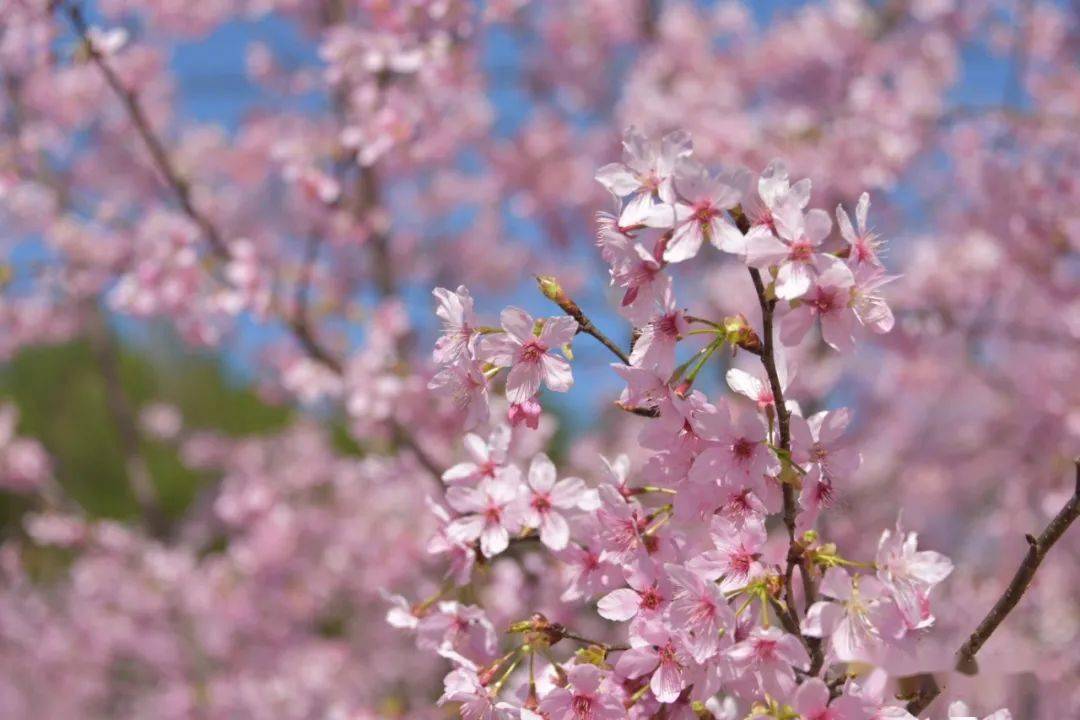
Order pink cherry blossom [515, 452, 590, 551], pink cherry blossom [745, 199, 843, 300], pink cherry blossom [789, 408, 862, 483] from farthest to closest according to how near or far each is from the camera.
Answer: pink cherry blossom [515, 452, 590, 551] → pink cherry blossom [789, 408, 862, 483] → pink cherry blossom [745, 199, 843, 300]

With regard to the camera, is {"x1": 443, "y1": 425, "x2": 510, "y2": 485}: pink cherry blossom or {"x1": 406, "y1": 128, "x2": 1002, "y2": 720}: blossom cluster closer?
{"x1": 406, "y1": 128, "x2": 1002, "y2": 720}: blossom cluster

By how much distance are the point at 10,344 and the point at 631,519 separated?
456 cm

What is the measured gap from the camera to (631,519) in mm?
1347

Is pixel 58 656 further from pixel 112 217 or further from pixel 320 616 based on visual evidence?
pixel 112 217

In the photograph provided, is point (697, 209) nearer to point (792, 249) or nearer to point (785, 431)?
point (792, 249)

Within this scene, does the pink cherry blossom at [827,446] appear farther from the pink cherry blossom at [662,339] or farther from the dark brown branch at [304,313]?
the dark brown branch at [304,313]

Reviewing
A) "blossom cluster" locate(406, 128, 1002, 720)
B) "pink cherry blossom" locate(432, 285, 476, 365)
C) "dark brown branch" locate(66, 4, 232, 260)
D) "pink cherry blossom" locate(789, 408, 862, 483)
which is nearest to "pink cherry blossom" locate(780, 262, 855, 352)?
"blossom cluster" locate(406, 128, 1002, 720)

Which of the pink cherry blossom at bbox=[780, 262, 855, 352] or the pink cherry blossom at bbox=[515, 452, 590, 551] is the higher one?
the pink cherry blossom at bbox=[780, 262, 855, 352]

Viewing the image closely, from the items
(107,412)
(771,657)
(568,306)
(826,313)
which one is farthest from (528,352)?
(107,412)

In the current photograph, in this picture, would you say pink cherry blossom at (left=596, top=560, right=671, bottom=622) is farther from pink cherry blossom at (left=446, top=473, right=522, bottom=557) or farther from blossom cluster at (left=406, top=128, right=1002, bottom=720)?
pink cherry blossom at (left=446, top=473, right=522, bottom=557)

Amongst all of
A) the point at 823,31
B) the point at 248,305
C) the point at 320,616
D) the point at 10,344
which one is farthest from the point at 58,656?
the point at 823,31

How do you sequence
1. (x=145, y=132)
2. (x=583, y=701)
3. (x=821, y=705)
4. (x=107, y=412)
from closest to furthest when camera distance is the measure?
(x=821, y=705)
(x=583, y=701)
(x=145, y=132)
(x=107, y=412)

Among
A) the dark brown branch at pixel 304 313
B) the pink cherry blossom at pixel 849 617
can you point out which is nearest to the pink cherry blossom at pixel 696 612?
the pink cherry blossom at pixel 849 617

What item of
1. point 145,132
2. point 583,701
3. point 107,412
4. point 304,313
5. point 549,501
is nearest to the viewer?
point 583,701
